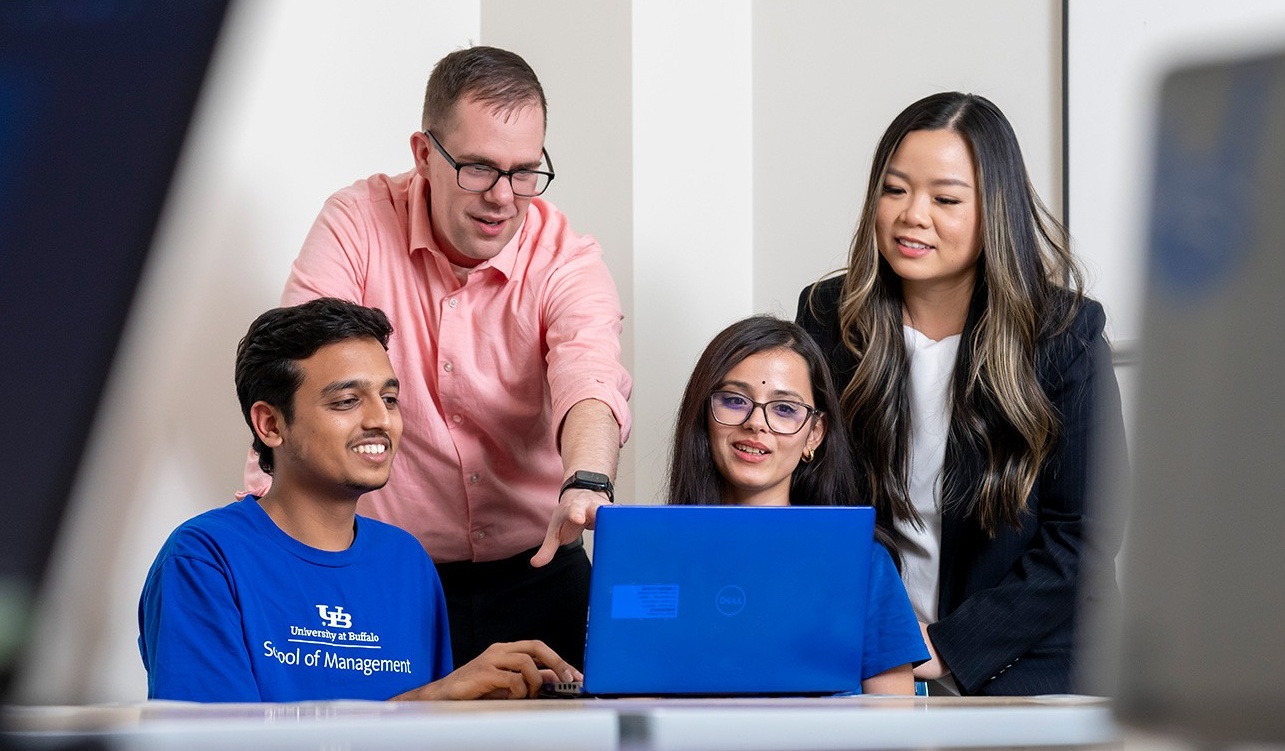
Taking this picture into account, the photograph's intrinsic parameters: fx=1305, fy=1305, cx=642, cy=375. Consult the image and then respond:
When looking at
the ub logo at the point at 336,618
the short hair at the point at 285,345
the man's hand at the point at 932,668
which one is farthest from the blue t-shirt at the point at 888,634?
the short hair at the point at 285,345

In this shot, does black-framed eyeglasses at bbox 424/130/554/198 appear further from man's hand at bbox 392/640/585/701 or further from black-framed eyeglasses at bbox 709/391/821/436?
man's hand at bbox 392/640/585/701

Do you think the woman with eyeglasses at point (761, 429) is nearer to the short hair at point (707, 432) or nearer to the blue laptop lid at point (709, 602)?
the short hair at point (707, 432)

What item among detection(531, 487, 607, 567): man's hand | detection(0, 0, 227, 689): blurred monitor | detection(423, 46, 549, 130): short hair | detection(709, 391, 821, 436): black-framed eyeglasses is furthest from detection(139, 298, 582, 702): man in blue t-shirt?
detection(0, 0, 227, 689): blurred monitor

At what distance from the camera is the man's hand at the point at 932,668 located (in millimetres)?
1825

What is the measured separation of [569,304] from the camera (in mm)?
2047

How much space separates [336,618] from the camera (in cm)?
164

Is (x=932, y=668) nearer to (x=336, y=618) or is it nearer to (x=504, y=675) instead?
(x=504, y=675)

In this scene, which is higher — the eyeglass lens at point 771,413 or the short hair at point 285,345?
the short hair at point 285,345

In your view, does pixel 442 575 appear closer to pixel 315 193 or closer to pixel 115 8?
pixel 315 193

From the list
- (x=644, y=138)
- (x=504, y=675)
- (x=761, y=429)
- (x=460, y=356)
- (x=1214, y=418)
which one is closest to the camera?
(x=1214, y=418)

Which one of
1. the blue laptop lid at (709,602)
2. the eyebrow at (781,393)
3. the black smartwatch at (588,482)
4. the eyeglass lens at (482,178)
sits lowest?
the blue laptop lid at (709,602)

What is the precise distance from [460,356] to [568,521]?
1.74ft

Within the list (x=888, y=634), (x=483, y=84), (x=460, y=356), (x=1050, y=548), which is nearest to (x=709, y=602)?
(x=888, y=634)

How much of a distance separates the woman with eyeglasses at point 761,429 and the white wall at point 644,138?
26.5 inches
